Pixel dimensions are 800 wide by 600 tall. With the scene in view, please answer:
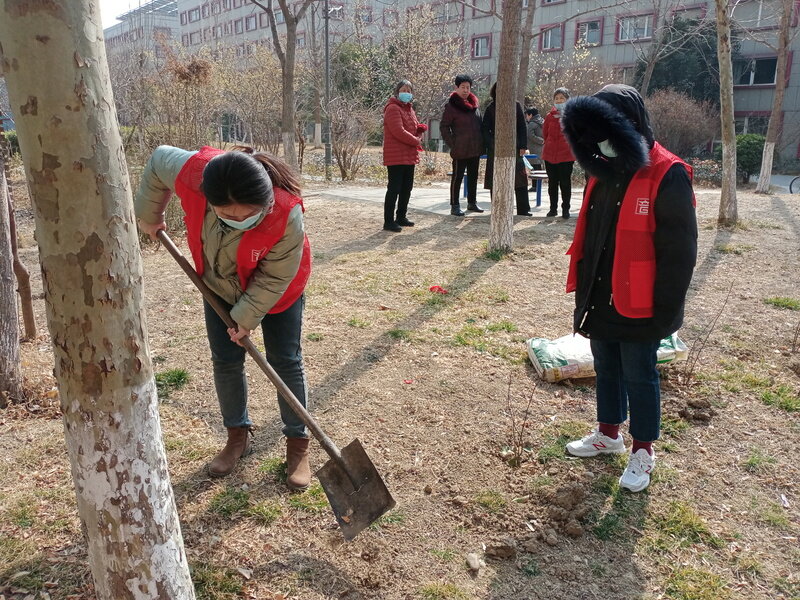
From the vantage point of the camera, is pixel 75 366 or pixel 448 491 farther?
pixel 448 491

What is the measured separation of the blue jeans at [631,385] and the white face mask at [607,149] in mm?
764

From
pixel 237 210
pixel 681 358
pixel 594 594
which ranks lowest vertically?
pixel 594 594

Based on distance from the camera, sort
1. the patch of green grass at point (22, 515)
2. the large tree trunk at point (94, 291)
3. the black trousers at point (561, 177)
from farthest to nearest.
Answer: the black trousers at point (561, 177) < the patch of green grass at point (22, 515) < the large tree trunk at point (94, 291)

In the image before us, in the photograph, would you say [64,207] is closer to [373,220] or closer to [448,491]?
[448,491]

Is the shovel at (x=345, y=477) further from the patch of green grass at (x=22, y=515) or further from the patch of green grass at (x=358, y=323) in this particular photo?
the patch of green grass at (x=358, y=323)

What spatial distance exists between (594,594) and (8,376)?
312 cm

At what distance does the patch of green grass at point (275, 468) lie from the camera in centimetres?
290

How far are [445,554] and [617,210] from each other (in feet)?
4.96

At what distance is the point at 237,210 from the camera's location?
2.19m

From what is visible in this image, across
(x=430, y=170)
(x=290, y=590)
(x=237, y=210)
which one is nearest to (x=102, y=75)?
(x=237, y=210)

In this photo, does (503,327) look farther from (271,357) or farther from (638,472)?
(271,357)

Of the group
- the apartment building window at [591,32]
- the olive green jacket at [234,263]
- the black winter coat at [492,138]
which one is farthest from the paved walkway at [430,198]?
the apartment building window at [591,32]

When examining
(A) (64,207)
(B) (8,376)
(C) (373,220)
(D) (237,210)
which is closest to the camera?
(A) (64,207)

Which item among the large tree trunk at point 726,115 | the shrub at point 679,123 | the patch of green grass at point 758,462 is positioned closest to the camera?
the patch of green grass at point 758,462
